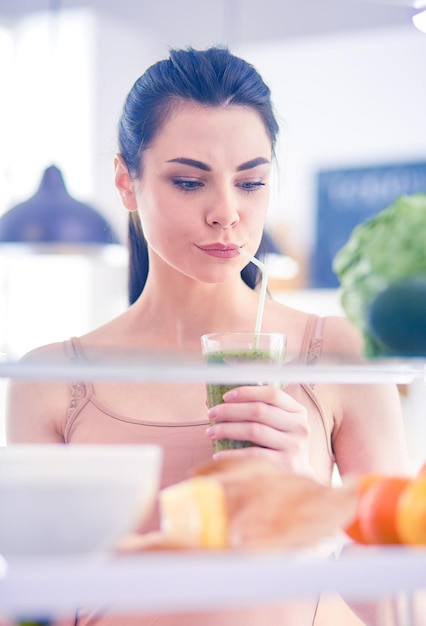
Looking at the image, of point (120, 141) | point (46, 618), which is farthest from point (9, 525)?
point (120, 141)

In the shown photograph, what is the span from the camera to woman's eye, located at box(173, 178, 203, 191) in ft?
4.56

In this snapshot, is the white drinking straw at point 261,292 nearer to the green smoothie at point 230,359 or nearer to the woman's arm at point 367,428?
the green smoothie at point 230,359

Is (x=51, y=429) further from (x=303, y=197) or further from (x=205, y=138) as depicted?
(x=303, y=197)

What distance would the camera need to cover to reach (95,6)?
5047 mm

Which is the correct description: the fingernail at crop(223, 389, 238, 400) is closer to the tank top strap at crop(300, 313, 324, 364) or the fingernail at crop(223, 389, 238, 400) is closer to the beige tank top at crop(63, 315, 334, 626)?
the beige tank top at crop(63, 315, 334, 626)

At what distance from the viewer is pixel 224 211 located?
1.33 metres

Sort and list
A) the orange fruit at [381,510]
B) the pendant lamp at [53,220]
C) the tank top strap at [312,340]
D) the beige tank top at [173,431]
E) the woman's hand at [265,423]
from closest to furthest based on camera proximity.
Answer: the orange fruit at [381,510] < the woman's hand at [265,423] < the beige tank top at [173,431] < the tank top strap at [312,340] < the pendant lamp at [53,220]

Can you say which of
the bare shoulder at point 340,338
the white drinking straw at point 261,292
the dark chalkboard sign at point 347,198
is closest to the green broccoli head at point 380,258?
the white drinking straw at point 261,292

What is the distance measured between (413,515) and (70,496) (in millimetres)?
231

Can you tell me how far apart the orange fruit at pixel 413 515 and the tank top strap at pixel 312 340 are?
901 millimetres

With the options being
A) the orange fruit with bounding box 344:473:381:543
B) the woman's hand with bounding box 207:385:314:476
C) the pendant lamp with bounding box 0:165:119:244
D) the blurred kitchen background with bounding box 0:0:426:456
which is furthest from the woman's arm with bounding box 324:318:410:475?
the blurred kitchen background with bounding box 0:0:426:456

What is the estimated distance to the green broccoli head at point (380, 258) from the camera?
26.2 inches

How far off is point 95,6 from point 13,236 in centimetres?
259

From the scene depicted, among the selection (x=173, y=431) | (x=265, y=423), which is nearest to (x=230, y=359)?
(x=265, y=423)
